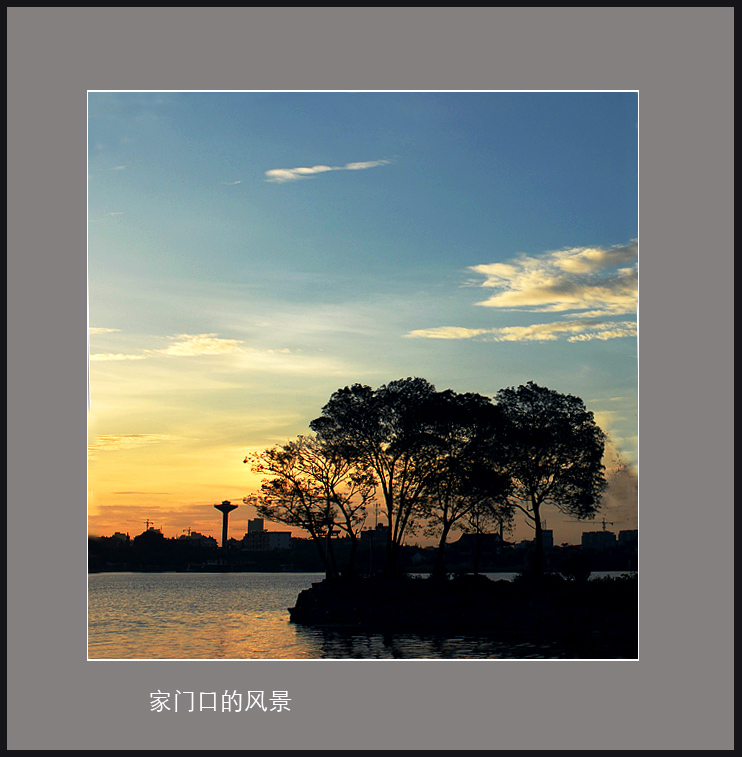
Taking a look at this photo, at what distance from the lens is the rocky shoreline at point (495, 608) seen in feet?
80.1

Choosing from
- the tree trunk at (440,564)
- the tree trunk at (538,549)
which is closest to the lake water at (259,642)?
the tree trunk at (440,564)

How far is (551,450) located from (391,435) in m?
7.11

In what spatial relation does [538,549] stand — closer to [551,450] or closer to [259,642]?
[551,450]

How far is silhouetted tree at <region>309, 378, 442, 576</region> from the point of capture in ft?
110

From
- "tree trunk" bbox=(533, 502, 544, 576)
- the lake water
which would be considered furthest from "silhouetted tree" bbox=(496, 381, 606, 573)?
the lake water

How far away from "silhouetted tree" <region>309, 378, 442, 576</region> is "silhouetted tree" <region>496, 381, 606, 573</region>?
3751 millimetres

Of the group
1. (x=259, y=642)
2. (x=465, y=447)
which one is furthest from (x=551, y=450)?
(x=259, y=642)

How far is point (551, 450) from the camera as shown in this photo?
33531 mm

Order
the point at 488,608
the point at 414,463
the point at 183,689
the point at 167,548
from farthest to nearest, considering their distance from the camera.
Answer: the point at 167,548 < the point at 414,463 < the point at 488,608 < the point at 183,689

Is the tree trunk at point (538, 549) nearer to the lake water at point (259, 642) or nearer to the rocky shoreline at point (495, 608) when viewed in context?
the rocky shoreline at point (495, 608)

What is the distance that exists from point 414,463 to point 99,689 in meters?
22.4
